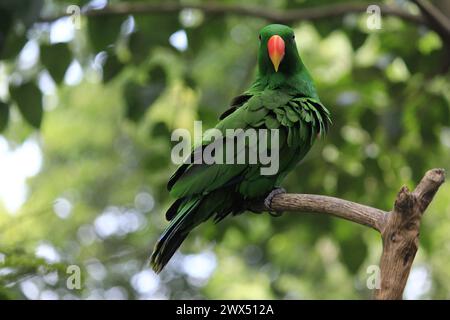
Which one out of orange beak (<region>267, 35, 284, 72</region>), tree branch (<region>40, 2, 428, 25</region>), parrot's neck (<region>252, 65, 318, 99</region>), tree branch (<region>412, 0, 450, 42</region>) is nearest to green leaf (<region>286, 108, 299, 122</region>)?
parrot's neck (<region>252, 65, 318, 99</region>)

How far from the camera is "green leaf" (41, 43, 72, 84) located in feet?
16.5

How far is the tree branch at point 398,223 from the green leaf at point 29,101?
9.91ft

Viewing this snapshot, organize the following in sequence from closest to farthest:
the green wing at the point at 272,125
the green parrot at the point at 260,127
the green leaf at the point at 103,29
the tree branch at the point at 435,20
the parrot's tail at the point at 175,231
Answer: the parrot's tail at the point at 175,231 < the green parrot at the point at 260,127 < the green wing at the point at 272,125 < the tree branch at the point at 435,20 < the green leaf at the point at 103,29

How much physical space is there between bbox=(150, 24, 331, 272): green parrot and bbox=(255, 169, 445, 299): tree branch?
0.55 meters

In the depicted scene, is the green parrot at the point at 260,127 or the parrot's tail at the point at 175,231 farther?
the green parrot at the point at 260,127

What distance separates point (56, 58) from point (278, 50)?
2.72 m

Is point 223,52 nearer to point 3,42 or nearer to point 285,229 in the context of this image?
point 285,229

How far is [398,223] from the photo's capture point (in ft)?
7.68

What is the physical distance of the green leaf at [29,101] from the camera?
5039 millimetres

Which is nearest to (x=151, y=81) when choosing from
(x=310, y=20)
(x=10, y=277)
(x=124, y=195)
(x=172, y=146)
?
(x=172, y=146)

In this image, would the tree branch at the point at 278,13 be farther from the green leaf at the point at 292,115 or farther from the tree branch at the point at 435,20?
the green leaf at the point at 292,115

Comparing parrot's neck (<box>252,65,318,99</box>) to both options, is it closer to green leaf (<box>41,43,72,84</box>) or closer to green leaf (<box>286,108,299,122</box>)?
green leaf (<box>286,108,299,122</box>)

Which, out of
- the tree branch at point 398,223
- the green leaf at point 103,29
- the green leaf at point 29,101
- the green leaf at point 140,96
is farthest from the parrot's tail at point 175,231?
the green leaf at point 103,29
